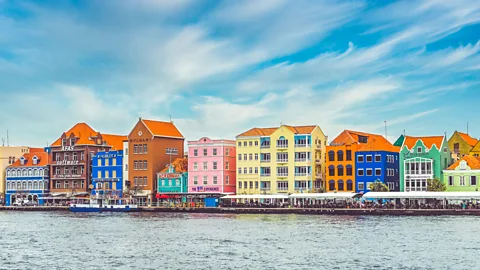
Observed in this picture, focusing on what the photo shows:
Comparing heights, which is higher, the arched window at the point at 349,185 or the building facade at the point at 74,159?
the building facade at the point at 74,159

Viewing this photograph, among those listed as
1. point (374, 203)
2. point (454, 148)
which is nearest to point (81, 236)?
point (374, 203)

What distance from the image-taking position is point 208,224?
92812 millimetres

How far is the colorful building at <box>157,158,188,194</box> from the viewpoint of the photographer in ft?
437

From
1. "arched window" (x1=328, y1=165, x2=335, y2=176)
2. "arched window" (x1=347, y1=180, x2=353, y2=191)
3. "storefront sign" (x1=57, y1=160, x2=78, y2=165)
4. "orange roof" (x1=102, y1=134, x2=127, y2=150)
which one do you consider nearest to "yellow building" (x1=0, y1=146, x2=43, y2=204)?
"storefront sign" (x1=57, y1=160, x2=78, y2=165)

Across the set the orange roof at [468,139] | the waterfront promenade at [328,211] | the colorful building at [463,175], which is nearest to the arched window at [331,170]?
the waterfront promenade at [328,211]

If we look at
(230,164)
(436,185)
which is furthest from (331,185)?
(230,164)

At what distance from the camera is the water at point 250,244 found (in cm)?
5553

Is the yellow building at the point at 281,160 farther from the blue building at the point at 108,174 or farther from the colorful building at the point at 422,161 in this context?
the blue building at the point at 108,174

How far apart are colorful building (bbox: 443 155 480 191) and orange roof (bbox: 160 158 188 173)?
4474 cm

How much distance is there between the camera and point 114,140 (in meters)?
152

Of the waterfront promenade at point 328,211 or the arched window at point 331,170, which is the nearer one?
the waterfront promenade at point 328,211

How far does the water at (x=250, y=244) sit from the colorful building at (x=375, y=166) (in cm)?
2097

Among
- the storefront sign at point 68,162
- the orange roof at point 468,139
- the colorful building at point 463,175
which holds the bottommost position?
the colorful building at point 463,175

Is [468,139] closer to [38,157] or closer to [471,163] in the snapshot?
[471,163]
